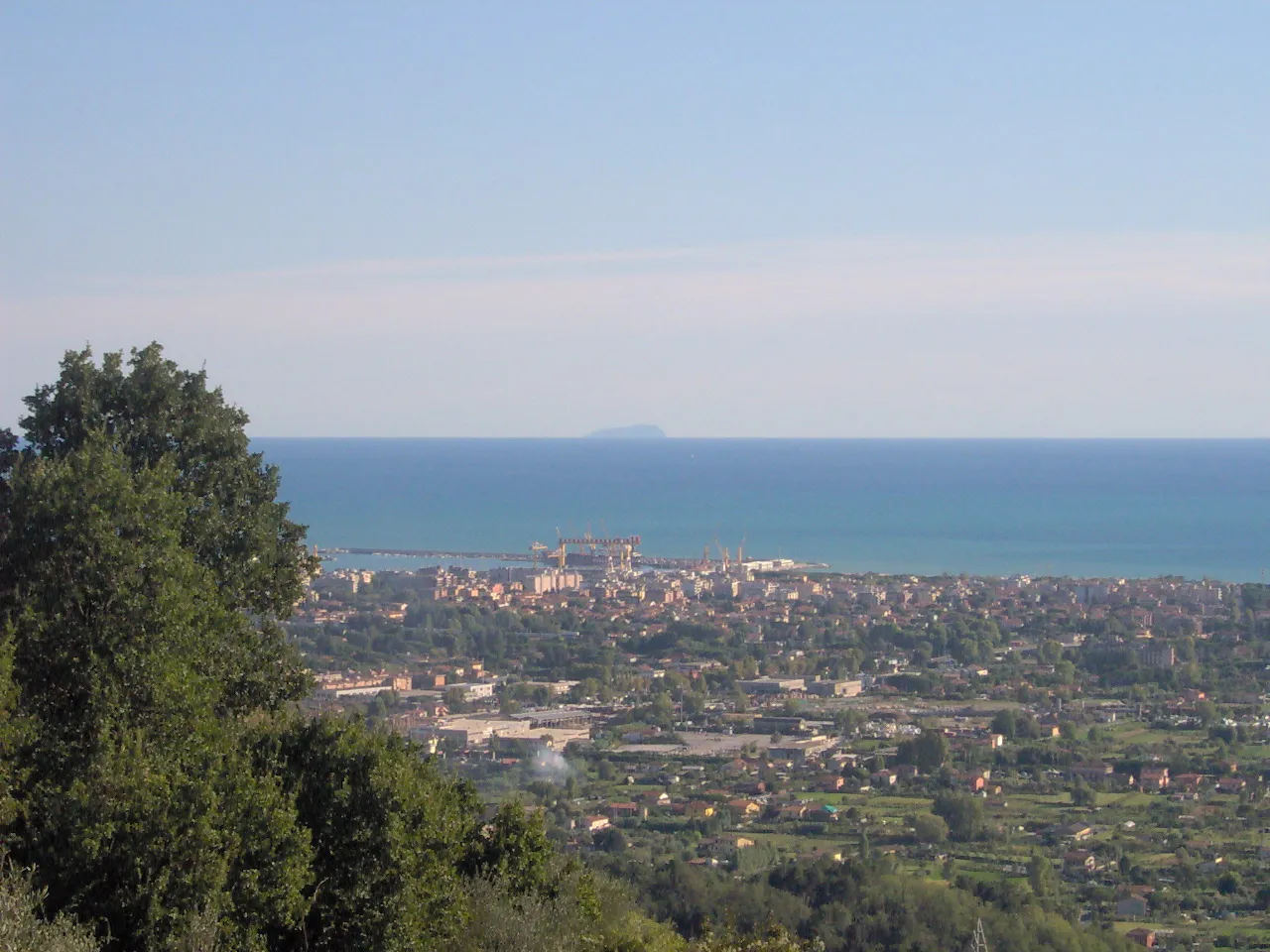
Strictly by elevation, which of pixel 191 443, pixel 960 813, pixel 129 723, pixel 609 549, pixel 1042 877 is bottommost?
pixel 960 813

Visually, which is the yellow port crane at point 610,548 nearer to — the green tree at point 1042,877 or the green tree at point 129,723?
the green tree at point 1042,877

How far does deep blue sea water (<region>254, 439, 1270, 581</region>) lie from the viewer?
2630 inches

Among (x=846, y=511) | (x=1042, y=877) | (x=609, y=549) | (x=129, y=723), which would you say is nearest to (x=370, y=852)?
(x=129, y=723)

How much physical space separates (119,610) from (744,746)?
19933 millimetres

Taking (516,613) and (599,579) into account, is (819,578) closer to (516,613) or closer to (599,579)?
(599,579)

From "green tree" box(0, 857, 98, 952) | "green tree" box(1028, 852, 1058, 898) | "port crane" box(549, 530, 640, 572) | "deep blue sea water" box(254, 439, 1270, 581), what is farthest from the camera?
"deep blue sea water" box(254, 439, 1270, 581)

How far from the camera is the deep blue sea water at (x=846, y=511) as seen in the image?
6681 centimetres

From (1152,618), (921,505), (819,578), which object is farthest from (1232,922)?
(921,505)

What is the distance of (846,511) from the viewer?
9181 centimetres

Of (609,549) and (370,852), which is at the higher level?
(370,852)

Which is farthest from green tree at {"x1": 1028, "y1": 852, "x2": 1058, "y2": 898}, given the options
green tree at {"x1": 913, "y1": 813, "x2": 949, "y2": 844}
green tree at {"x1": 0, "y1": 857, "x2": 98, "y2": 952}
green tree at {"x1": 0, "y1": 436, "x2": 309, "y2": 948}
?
green tree at {"x1": 0, "y1": 857, "x2": 98, "y2": 952}

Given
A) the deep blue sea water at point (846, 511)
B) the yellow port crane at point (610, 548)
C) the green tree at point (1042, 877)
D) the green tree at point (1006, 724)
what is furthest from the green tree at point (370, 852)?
the yellow port crane at point (610, 548)

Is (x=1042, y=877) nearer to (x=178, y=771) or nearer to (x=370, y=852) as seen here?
(x=370, y=852)

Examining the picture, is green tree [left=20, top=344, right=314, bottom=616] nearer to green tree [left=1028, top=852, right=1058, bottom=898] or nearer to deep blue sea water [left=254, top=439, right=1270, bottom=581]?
green tree [left=1028, top=852, right=1058, bottom=898]
